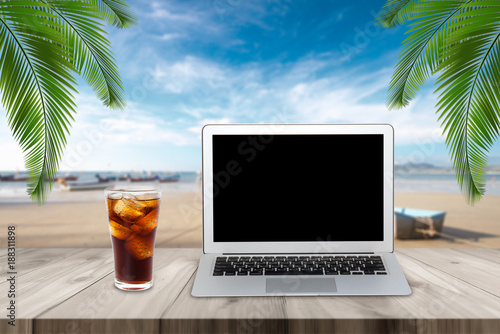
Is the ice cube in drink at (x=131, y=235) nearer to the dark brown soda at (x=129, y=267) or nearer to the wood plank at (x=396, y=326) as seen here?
the dark brown soda at (x=129, y=267)

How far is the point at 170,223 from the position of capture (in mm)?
6910

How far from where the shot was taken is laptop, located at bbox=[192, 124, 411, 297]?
90cm

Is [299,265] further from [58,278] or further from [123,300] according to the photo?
[58,278]

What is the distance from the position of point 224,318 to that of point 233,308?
0.05 meters

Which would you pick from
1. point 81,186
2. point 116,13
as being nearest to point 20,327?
point 116,13

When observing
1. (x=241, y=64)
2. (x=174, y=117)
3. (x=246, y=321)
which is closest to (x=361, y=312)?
(x=246, y=321)

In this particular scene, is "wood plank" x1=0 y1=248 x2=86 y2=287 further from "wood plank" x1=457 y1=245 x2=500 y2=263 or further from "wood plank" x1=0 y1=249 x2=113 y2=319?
"wood plank" x1=457 y1=245 x2=500 y2=263

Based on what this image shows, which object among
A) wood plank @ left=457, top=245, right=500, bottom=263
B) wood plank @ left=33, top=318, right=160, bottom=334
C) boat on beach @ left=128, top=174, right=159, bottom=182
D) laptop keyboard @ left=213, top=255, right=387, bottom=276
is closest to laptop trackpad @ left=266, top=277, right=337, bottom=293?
laptop keyboard @ left=213, top=255, right=387, bottom=276

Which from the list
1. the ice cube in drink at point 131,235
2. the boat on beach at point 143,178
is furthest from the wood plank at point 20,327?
the boat on beach at point 143,178

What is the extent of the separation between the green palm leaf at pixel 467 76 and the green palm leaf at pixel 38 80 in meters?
1.38

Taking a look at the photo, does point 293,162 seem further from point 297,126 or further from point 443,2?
point 443,2

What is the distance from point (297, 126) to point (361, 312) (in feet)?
1.61

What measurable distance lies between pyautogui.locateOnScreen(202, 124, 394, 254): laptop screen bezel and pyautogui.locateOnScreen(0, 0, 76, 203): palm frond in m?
0.74

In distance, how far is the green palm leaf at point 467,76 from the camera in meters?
1.21
